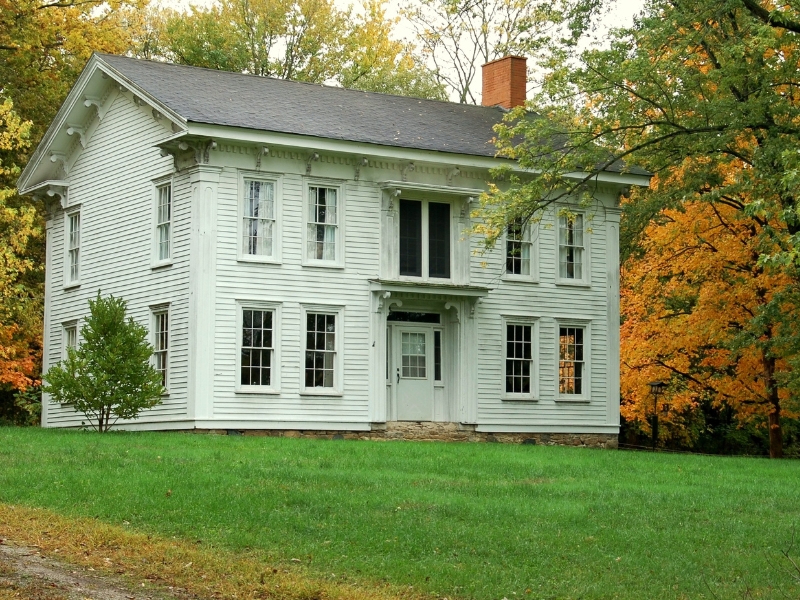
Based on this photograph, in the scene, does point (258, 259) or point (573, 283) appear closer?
point (258, 259)

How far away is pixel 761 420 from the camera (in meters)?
40.8

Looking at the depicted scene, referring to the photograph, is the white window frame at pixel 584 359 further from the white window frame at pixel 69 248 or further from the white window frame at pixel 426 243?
the white window frame at pixel 69 248

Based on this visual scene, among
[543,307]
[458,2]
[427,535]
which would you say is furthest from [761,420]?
[427,535]

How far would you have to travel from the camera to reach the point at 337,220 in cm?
2836

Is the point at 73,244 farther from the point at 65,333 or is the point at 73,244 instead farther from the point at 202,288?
the point at 202,288

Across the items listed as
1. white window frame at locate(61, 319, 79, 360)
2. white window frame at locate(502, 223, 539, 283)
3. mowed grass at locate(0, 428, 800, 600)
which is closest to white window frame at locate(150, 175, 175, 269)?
white window frame at locate(61, 319, 79, 360)

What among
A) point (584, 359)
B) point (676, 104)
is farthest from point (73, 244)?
point (676, 104)

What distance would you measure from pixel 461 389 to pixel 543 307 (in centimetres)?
302

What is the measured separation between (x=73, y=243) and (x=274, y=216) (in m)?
6.72

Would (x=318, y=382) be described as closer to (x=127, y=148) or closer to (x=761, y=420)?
(x=127, y=148)

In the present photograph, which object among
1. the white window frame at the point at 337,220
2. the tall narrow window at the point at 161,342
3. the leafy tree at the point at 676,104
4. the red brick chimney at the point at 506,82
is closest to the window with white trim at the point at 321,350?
the white window frame at the point at 337,220

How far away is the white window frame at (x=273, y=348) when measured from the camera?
88.1 feet

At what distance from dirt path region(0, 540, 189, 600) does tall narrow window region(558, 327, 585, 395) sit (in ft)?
66.6

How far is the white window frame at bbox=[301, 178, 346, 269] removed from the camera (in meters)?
27.9
